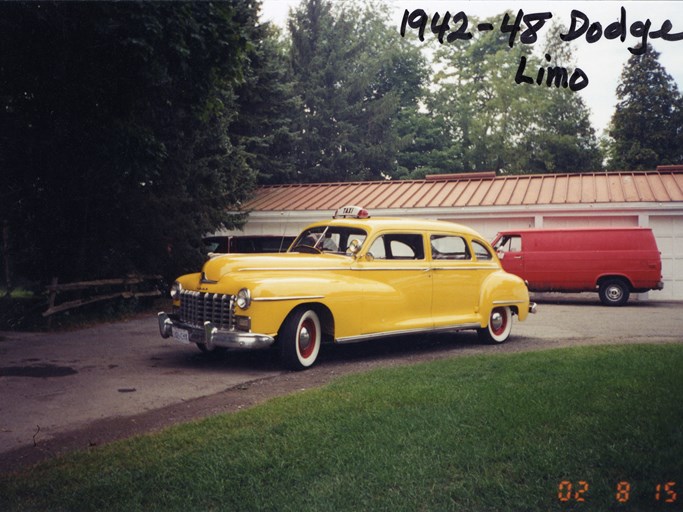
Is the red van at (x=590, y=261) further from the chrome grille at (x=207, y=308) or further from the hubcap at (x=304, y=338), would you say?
the chrome grille at (x=207, y=308)

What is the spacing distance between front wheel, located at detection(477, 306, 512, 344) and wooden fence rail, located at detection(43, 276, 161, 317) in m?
7.63

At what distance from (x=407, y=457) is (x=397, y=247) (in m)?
5.14

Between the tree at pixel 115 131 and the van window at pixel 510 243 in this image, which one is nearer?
the tree at pixel 115 131

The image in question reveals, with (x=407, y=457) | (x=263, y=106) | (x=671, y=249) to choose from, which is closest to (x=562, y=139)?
Answer: (x=671, y=249)

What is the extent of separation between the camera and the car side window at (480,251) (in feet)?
33.6

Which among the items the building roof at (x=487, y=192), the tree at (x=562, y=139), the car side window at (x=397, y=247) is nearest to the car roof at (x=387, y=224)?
the car side window at (x=397, y=247)

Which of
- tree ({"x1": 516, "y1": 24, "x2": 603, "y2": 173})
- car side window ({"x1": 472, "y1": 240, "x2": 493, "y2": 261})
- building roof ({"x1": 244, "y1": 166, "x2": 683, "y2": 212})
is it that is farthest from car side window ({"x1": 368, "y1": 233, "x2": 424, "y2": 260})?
tree ({"x1": 516, "y1": 24, "x2": 603, "y2": 173})

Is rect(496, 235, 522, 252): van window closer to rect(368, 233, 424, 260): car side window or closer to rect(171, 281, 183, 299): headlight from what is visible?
rect(368, 233, 424, 260): car side window

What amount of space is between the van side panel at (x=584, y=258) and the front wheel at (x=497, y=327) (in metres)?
7.82

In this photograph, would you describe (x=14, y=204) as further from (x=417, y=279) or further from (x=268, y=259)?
(x=417, y=279)

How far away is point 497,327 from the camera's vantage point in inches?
411

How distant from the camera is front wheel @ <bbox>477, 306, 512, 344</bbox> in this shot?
1026 centimetres

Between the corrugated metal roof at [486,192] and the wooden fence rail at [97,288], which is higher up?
the corrugated metal roof at [486,192]

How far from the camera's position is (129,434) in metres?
5.35
